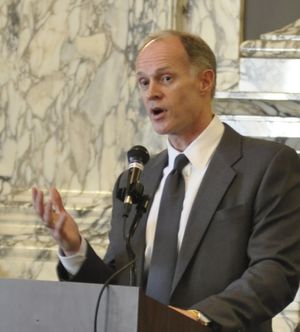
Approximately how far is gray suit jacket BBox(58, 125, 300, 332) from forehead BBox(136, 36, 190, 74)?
1.02ft

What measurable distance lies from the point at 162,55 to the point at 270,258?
29.1 inches

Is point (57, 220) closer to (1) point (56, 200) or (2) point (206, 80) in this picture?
(1) point (56, 200)

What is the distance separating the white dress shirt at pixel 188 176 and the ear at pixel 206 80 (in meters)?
0.10

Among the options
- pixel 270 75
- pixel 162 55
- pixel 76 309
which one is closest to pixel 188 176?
pixel 162 55

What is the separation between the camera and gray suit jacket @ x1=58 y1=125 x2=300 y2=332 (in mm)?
2682

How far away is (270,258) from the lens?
8.96 feet

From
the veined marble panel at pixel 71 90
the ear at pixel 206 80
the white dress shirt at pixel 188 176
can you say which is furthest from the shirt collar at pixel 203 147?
the veined marble panel at pixel 71 90

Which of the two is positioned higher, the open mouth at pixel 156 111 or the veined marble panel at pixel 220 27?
the open mouth at pixel 156 111

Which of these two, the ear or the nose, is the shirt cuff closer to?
the nose

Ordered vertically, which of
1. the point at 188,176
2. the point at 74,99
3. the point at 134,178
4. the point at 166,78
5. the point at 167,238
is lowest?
the point at 74,99

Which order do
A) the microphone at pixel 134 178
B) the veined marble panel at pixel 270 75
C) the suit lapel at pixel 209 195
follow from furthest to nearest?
the veined marble panel at pixel 270 75, the suit lapel at pixel 209 195, the microphone at pixel 134 178

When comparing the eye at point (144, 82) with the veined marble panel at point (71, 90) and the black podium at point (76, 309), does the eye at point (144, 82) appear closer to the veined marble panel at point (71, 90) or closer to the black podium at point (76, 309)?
the black podium at point (76, 309)

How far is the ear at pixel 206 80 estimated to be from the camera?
10.2ft

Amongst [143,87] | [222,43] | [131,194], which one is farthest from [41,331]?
[222,43]
